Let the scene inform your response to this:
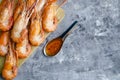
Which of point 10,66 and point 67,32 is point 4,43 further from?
point 67,32

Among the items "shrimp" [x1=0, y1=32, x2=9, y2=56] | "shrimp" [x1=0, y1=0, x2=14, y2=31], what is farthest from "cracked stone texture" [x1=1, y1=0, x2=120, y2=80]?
"shrimp" [x1=0, y1=0, x2=14, y2=31]

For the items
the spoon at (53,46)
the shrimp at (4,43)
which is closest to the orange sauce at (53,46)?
the spoon at (53,46)

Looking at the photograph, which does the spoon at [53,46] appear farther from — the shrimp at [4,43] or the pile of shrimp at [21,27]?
the shrimp at [4,43]

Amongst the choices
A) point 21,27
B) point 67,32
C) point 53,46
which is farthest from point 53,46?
point 21,27

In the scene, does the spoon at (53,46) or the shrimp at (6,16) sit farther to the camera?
the spoon at (53,46)

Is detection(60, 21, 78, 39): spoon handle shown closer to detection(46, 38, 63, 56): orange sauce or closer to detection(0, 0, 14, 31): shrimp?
detection(46, 38, 63, 56): orange sauce

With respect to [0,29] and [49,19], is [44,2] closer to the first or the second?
[49,19]

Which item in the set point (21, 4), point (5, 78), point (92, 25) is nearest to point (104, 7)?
point (92, 25)
